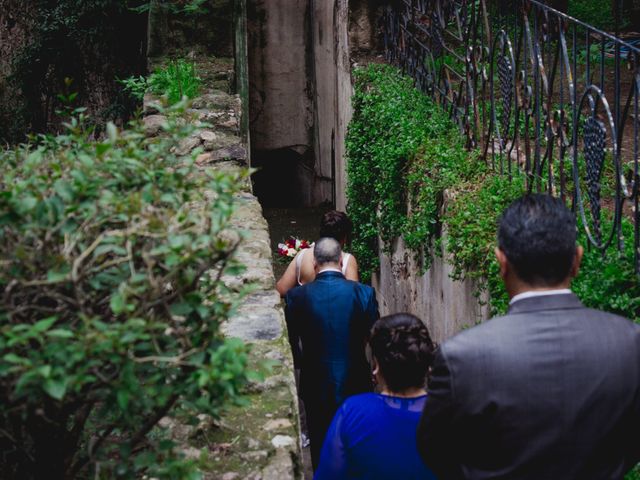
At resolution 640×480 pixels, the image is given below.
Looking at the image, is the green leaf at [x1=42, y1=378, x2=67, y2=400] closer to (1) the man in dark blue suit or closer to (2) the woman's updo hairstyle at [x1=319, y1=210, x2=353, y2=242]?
(1) the man in dark blue suit

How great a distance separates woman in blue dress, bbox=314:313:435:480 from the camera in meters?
2.79

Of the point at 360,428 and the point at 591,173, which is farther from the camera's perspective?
the point at 591,173

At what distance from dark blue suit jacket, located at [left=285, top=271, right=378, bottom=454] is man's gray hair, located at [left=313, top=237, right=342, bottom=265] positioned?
9cm

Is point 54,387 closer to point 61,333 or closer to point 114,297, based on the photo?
point 61,333

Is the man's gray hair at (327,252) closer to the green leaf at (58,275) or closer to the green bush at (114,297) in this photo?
the green bush at (114,297)

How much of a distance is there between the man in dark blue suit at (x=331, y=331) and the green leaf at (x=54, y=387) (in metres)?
2.94

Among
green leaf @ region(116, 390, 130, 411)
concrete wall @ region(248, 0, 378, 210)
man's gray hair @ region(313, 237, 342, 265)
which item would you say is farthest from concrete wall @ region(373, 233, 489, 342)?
concrete wall @ region(248, 0, 378, 210)

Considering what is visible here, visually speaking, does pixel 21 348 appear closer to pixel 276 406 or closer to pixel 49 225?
pixel 49 225

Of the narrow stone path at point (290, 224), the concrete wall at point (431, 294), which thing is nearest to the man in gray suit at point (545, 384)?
the concrete wall at point (431, 294)

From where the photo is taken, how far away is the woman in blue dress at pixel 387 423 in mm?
2793

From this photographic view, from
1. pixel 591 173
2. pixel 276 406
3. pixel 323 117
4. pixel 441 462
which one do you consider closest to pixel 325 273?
pixel 591 173

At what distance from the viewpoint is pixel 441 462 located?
2354mm

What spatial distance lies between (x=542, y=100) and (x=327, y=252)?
1.39 meters

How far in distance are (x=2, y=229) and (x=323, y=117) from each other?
30.7ft
